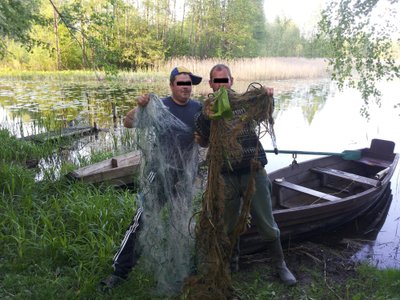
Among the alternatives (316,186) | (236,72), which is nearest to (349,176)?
(316,186)

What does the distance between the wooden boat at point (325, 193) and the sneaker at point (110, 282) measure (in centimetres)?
133

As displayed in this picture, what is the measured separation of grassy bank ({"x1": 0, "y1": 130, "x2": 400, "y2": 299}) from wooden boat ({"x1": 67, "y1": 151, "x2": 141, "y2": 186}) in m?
0.45

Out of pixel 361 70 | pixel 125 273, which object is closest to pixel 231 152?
pixel 125 273

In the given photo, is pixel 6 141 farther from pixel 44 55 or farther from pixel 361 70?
pixel 44 55

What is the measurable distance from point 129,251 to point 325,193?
3778mm

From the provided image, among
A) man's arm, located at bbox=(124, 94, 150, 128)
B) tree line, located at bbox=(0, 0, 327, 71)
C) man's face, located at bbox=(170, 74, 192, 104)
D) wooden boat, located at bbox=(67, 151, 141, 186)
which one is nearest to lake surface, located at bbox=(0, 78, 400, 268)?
wooden boat, located at bbox=(67, 151, 141, 186)

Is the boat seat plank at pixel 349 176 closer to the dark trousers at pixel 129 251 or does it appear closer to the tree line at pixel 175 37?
the dark trousers at pixel 129 251

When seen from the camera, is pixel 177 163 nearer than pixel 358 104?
Yes

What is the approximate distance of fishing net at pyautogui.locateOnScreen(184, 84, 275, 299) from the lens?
2266 mm

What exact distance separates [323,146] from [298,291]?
259 inches

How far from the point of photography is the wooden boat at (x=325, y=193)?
3887 millimetres

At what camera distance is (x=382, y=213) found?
5.63m

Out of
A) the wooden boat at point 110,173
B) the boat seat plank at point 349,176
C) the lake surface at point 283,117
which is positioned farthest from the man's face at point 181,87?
the boat seat plank at point 349,176

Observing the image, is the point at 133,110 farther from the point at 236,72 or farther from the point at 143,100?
the point at 236,72
